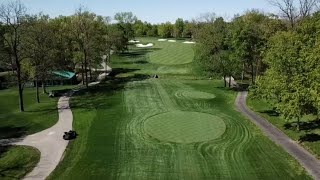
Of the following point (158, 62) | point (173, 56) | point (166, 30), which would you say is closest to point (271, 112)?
point (158, 62)

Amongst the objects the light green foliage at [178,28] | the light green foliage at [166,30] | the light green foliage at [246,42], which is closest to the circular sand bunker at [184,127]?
the light green foliage at [246,42]

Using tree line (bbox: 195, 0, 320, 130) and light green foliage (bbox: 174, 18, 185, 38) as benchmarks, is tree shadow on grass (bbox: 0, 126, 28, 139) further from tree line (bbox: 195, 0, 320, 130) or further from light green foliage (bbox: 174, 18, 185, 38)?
light green foliage (bbox: 174, 18, 185, 38)

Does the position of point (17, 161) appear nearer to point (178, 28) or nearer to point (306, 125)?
point (306, 125)

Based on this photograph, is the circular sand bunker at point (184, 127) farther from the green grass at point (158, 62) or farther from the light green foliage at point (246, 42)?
the green grass at point (158, 62)

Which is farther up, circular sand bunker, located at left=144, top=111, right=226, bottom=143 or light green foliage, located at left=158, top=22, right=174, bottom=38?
light green foliage, located at left=158, top=22, right=174, bottom=38

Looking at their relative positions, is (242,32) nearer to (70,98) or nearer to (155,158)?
(70,98)

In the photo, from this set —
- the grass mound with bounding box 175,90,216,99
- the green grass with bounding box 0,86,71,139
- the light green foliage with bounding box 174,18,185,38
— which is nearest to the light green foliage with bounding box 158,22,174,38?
the light green foliage with bounding box 174,18,185,38
